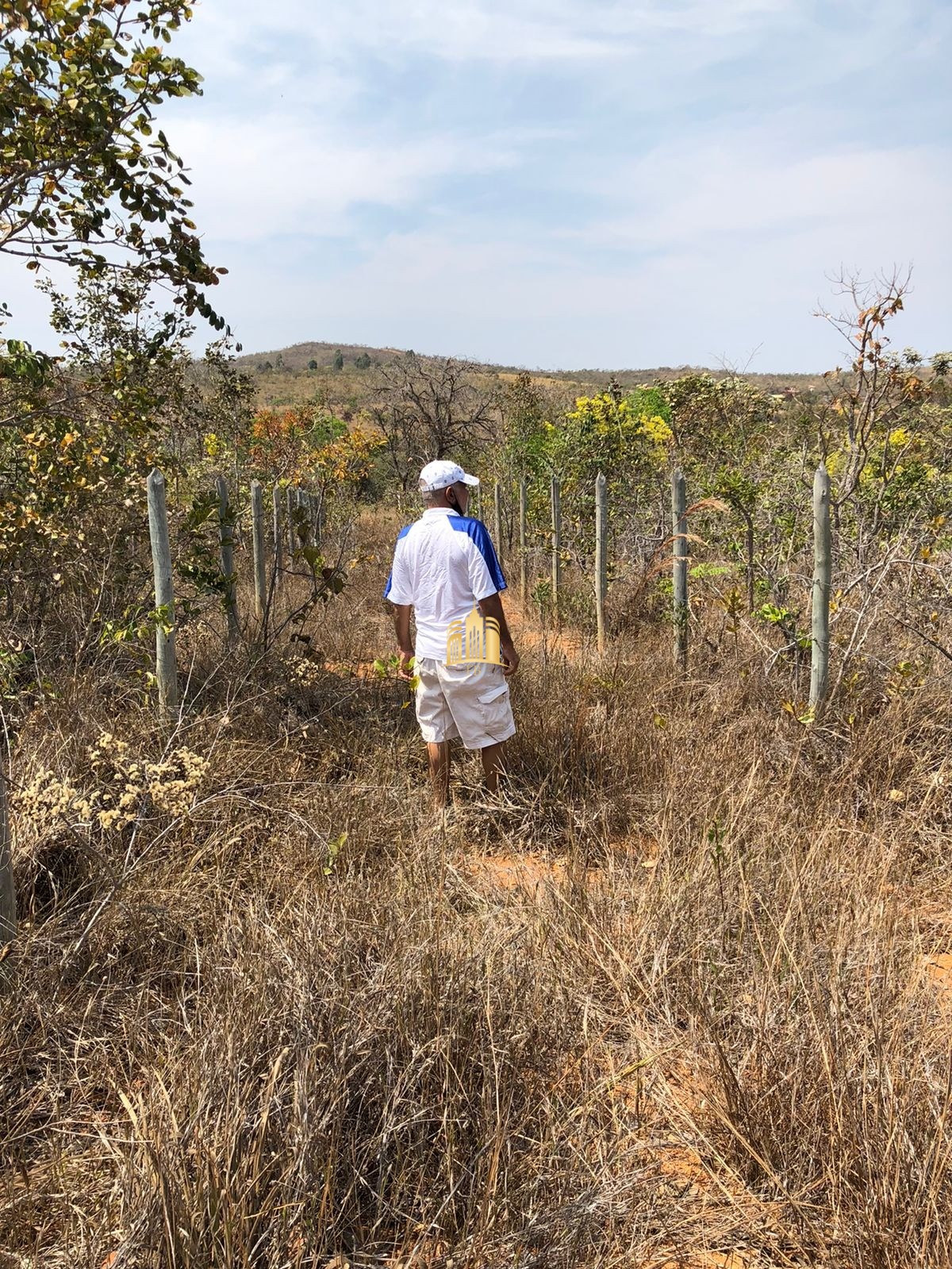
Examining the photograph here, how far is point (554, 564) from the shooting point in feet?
25.4

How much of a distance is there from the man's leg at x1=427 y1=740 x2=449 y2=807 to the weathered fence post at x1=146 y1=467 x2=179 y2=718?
122 cm

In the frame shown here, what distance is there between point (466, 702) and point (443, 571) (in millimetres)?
585

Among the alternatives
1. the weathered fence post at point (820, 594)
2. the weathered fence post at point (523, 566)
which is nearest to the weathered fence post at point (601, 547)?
the weathered fence post at point (820, 594)

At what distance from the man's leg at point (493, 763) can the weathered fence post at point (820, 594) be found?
1502mm

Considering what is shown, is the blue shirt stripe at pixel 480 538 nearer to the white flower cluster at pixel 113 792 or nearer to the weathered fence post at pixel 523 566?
the white flower cluster at pixel 113 792

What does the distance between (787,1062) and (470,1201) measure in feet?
2.65

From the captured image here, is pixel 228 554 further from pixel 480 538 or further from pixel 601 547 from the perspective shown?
pixel 601 547

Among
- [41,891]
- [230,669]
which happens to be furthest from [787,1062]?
[230,669]

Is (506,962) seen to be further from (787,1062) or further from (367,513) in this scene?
(367,513)

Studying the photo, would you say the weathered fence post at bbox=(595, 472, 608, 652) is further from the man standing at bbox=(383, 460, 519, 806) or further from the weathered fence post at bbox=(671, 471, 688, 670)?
the man standing at bbox=(383, 460, 519, 806)

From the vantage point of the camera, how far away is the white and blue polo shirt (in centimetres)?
330

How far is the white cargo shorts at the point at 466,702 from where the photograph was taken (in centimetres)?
341

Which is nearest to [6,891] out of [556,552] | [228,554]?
[228,554]

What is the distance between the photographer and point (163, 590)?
3646 mm
